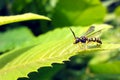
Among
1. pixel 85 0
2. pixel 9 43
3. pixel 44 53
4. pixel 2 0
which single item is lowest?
pixel 44 53

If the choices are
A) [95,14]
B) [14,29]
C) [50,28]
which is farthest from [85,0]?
[14,29]

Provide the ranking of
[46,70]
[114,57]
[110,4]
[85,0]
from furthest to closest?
[110,4], [114,57], [85,0], [46,70]

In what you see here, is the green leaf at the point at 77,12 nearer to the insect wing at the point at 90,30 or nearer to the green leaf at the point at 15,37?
the green leaf at the point at 15,37

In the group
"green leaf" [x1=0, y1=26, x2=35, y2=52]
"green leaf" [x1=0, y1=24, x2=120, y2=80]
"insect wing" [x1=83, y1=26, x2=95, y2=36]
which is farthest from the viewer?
"green leaf" [x1=0, y1=26, x2=35, y2=52]

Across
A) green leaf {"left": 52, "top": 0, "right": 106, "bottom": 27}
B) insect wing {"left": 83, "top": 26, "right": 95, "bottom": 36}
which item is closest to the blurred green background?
green leaf {"left": 52, "top": 0, "right": 106, "bottom": 27}

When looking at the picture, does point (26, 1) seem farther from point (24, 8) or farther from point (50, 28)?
point (50, 28)

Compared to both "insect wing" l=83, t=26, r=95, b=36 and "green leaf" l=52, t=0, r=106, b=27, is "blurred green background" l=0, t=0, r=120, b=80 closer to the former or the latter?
"green leaf" l=52, t=0, r=106, b=27
